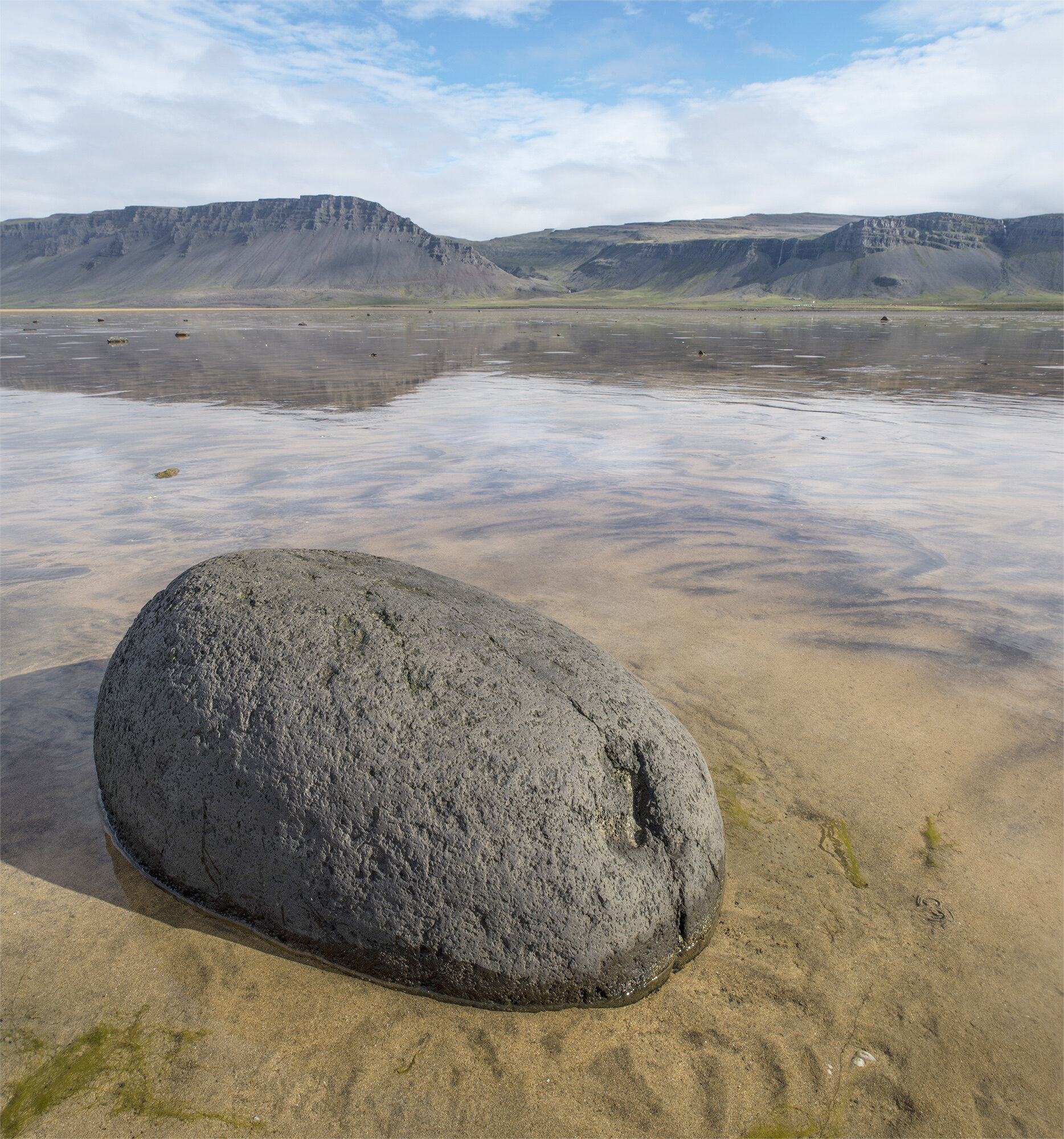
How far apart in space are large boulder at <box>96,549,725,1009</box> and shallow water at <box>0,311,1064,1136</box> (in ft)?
0.54

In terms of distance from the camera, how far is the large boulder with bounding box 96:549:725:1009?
2520mm

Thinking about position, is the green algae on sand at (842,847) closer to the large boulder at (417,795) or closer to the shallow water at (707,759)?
the shallow water at (707,759)

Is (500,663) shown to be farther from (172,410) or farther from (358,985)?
(172,410)

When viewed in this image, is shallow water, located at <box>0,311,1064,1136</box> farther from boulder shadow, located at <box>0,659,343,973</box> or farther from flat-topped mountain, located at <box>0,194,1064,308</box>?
flat-topped mountain, located at <box>0,194,1064,308</box>

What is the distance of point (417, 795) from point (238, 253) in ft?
668

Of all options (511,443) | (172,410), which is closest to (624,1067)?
(511,443)

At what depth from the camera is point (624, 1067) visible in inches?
92.9

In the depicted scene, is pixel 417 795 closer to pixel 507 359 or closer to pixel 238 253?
pixel 507 359

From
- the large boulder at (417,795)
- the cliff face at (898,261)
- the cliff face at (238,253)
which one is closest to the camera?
the large boulder at (417,795)

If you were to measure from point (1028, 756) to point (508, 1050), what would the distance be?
118 inches

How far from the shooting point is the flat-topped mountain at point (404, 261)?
151 meters

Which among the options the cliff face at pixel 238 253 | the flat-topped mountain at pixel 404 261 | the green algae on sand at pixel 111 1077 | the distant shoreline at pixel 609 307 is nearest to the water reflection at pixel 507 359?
the green algae on sand at pixel 111 1077

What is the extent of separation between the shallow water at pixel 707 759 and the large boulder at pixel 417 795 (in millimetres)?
164

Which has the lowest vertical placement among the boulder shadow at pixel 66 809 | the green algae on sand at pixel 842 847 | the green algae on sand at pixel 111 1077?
the green algae on sand at pixel 842 847
